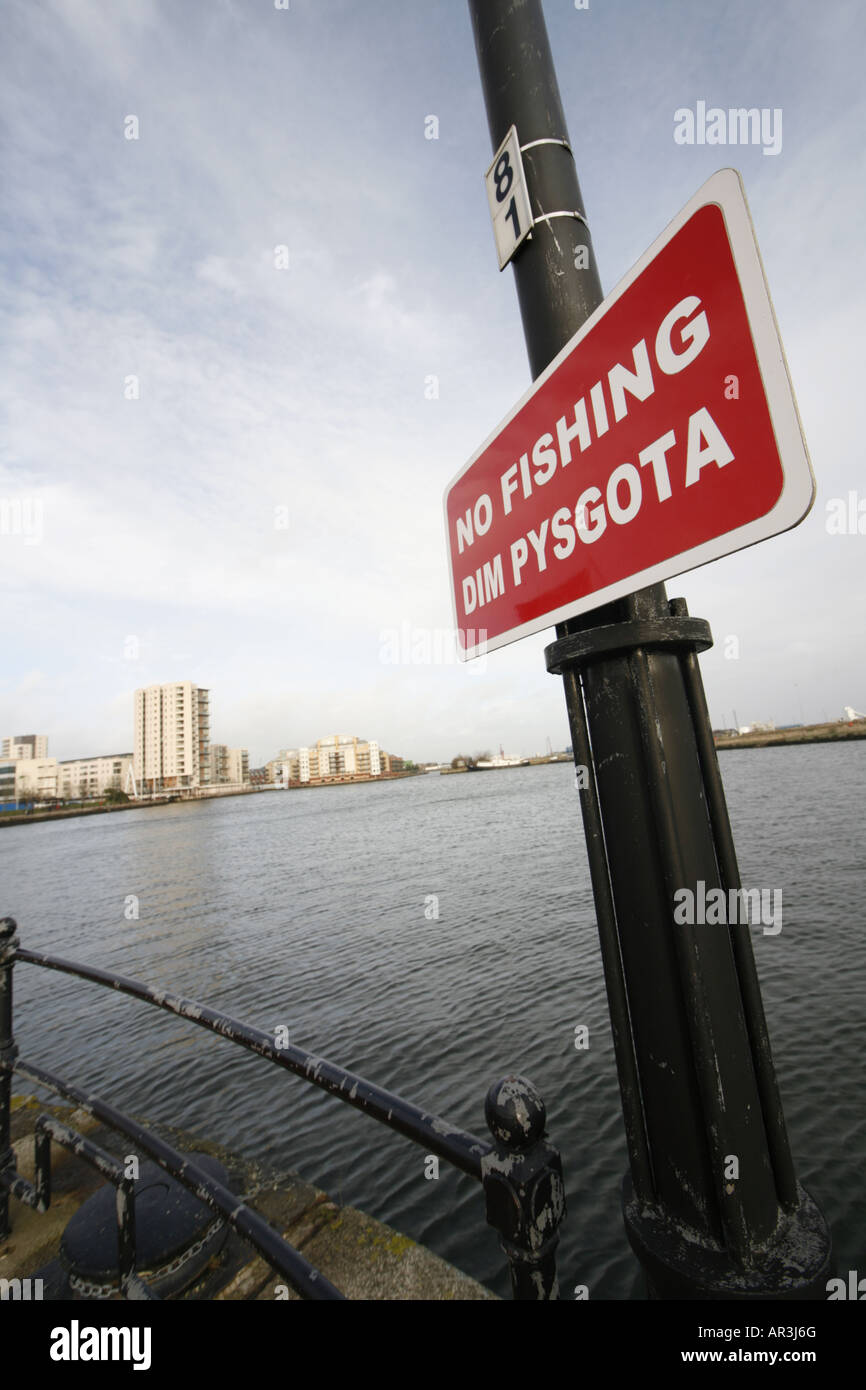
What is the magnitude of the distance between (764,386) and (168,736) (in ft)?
498

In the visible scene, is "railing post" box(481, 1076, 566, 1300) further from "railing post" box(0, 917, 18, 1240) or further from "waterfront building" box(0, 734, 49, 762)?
"waterfront building" box(0, 734, 49, 762)

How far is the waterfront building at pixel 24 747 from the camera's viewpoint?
18525 centimetres

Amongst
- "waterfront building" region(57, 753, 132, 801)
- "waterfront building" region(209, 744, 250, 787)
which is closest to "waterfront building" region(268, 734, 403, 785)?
"waterfront building" region(209, 744, 250, 787)

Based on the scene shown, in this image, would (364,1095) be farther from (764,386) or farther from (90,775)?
(90,775)

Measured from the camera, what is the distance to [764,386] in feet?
3.24

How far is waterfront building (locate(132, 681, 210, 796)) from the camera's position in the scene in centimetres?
13825

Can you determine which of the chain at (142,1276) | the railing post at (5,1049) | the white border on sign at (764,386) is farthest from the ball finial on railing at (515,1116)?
the railing post at (5,1049)

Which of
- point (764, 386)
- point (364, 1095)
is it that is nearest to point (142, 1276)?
point (364, 1095)

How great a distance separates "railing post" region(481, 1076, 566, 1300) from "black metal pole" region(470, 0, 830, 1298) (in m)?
0.19

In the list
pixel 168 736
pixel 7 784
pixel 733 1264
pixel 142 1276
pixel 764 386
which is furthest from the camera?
pixel 7 784

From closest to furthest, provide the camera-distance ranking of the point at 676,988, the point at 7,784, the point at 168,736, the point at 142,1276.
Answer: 1. the point at 676,988
2. the point at 142,1276
3. the point at 168,736
4. the point at 7,784

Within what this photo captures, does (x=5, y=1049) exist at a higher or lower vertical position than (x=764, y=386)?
lower

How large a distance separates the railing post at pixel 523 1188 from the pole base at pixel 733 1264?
178 millimetres

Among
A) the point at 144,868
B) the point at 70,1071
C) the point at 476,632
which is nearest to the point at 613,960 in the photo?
the point at 476,632
